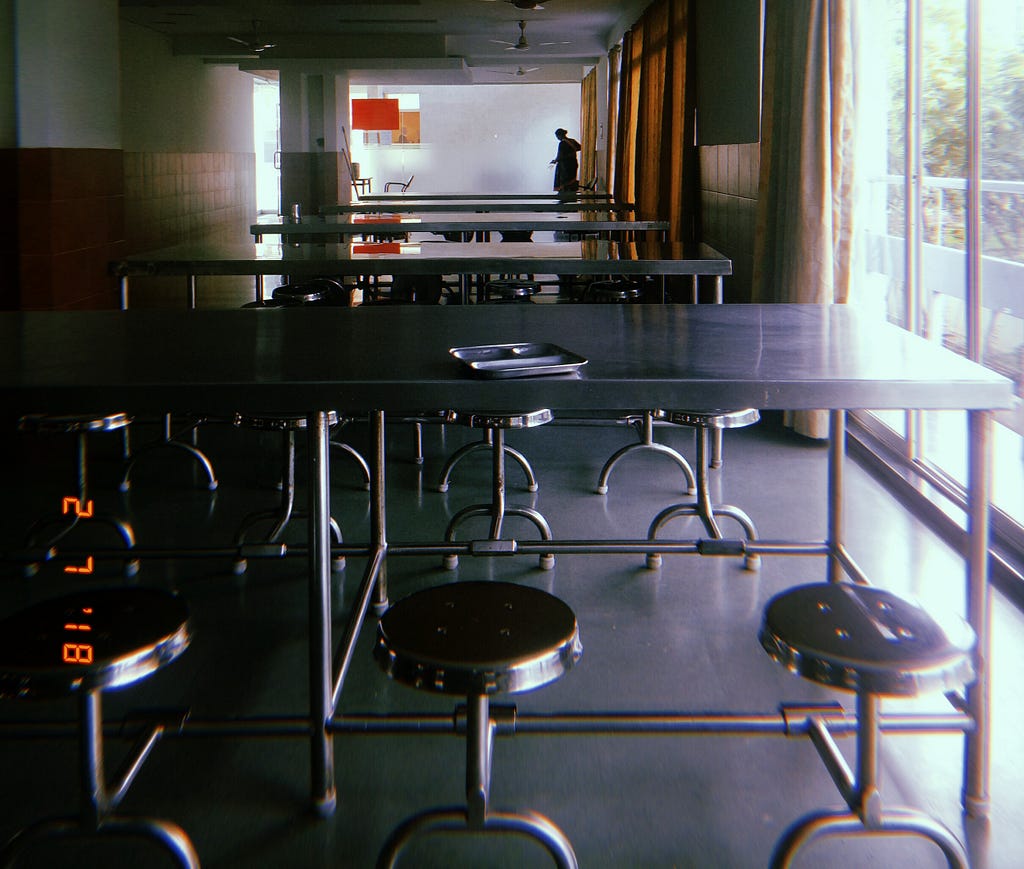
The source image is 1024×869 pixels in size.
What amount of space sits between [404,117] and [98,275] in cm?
1493

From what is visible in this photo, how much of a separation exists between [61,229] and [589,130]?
11.8 meters

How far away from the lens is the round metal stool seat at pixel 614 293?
476 centimetres

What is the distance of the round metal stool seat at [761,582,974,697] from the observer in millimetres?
1348

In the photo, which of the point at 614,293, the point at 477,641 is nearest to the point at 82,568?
the point at 477,641

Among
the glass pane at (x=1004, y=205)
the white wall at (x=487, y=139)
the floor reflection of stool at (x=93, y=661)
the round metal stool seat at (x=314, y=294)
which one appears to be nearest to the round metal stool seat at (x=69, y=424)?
the round metal stool seat at (x=314, y=294)

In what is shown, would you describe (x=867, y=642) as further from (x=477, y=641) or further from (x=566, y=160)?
(x=566, y=160)

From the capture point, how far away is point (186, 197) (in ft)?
37.7

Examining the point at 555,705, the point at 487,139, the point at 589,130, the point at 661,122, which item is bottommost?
the point at 555,705

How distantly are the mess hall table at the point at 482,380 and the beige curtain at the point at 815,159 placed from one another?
6.48ft

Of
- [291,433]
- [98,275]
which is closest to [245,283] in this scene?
[98,275]

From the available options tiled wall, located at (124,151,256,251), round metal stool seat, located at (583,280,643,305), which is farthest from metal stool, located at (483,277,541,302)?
tiled wall, located at (124,151,256,251)

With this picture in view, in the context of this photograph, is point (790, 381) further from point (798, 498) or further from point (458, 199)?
point (458, 199)

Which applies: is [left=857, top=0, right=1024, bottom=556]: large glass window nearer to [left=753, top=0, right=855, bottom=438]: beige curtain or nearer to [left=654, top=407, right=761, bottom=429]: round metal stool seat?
[left=753, top=0, right=855, bottom=438]: beige curtain

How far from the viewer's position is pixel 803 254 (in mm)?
4266
